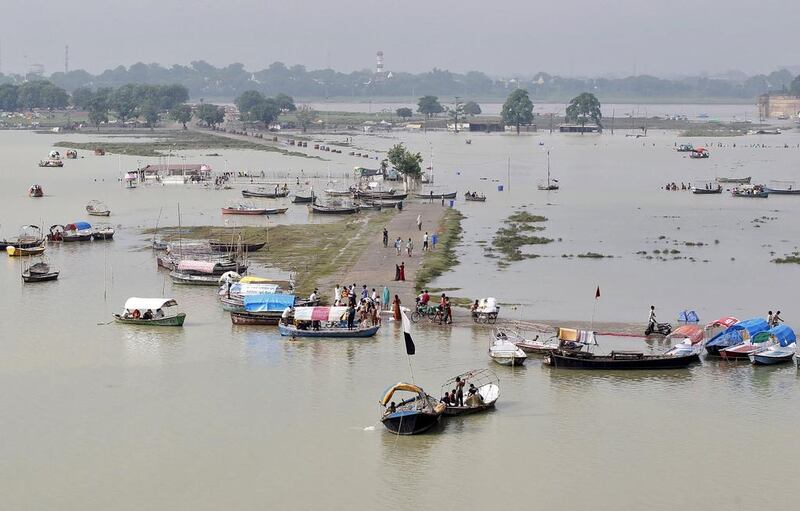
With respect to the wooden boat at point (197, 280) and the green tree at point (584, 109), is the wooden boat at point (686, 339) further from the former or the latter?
the green tree at point (584, 109)

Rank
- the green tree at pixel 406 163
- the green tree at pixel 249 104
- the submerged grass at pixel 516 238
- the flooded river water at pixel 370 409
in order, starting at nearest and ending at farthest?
1. the flooded river water at pixel 370 409
2. the submerged grass at pixel 516 238
3. the green tree at pixel 406 163
4. the green tree at pixel 249 104

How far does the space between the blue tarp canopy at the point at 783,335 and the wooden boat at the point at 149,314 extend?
1529cm

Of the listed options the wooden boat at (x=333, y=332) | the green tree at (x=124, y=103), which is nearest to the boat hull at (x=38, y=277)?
the wooden boat at (x=333, y=332)

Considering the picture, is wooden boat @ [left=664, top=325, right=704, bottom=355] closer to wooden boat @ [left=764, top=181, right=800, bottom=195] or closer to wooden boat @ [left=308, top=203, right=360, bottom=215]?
wooden boat @ [left=308, top=203, right=360, bottom=215]

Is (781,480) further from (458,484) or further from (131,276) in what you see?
(131,276)

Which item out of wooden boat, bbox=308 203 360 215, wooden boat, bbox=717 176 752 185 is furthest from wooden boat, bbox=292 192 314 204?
wooden boat, bbox=717 176 752 185

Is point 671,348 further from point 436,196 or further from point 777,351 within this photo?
point 436,196

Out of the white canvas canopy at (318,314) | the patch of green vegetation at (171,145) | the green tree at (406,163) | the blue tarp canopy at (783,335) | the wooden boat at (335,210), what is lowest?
the blue tarp canopy at (783,335)

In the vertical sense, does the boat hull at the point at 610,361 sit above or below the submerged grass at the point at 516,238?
below

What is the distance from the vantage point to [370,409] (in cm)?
2552

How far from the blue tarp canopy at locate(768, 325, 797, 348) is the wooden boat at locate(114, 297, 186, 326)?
15295 millimetres

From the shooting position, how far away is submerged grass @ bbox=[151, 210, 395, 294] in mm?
40562

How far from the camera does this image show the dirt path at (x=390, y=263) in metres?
36.7

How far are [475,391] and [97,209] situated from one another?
38.8 metres
